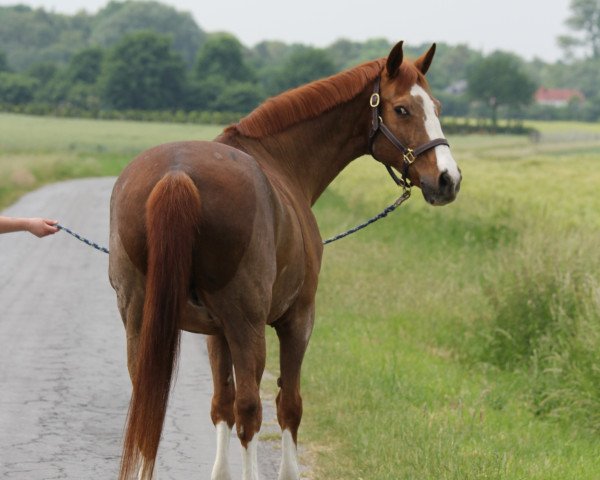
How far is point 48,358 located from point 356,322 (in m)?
3.38

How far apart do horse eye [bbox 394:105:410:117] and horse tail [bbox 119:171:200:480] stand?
182cm

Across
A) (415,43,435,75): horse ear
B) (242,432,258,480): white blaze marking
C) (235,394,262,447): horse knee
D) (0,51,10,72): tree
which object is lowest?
(0,51,10,72): tree

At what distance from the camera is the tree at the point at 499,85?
116750 millimetres

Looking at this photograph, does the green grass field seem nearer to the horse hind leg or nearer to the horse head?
the horse hind leg

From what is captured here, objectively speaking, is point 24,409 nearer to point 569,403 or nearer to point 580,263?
point 569,403

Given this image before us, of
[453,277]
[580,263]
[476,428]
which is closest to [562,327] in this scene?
[580,263]

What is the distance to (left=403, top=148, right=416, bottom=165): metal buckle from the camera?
582 cm

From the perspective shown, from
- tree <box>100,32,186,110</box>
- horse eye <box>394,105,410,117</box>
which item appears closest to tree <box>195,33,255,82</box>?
tree <box>100,32,186,110</box>

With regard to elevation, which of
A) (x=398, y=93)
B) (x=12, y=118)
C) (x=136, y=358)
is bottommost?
(x=12, y=118)

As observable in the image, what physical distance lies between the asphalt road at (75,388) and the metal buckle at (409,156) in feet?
6.78

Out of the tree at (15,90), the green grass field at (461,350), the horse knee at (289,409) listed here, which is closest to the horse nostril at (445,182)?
the horse knee at (289,409)

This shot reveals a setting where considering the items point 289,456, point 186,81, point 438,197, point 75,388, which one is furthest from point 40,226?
point 186,81

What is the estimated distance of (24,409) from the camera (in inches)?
300

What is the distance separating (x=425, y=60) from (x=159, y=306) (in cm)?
262
